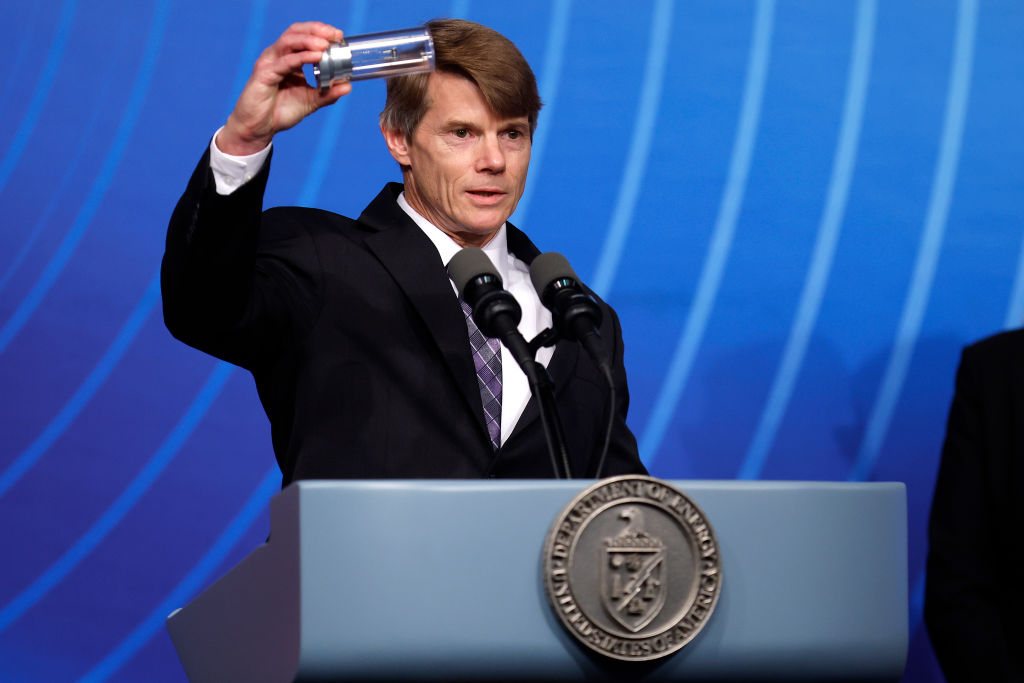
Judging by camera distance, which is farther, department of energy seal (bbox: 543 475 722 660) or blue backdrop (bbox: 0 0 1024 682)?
blue backdrop (bbox: 0 0 1024 682)

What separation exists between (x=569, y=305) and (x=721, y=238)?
5.57 ft

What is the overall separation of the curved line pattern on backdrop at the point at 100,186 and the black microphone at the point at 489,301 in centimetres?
161

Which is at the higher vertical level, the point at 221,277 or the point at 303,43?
the point at 303,43

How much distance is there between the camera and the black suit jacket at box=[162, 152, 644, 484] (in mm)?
1814

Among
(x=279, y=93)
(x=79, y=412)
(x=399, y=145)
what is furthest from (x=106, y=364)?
(x=279, y=93)

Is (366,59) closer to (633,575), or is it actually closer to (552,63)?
(633,575)

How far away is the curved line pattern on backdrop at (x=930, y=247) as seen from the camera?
9.98 ft

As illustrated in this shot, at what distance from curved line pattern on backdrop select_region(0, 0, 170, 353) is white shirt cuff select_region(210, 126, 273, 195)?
1373 millimetres

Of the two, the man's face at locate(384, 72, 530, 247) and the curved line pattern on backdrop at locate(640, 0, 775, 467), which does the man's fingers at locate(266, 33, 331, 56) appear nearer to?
the man's face at locate(384, 72, 530, 247)

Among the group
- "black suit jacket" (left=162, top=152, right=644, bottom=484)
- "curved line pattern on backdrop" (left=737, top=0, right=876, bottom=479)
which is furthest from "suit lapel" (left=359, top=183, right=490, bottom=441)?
"curved line pattern on backdrop" (left=737, top=0, right=876, bottom=479)

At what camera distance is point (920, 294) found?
305 cm

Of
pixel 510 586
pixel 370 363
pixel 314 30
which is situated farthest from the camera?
pixel 370 363

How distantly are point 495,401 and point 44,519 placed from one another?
129cm

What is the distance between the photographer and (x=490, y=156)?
7.02ft
